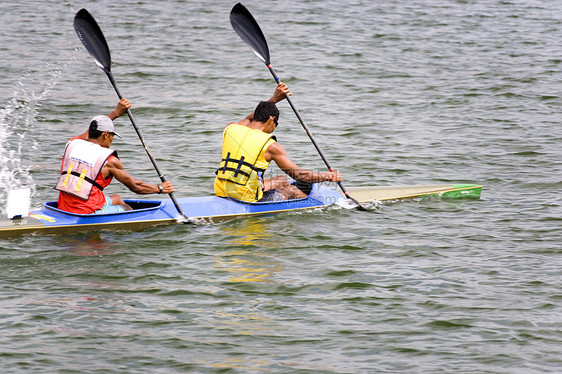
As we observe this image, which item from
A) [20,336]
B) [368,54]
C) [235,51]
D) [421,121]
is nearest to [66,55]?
[235,51]

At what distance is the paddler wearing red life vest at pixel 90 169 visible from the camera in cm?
658

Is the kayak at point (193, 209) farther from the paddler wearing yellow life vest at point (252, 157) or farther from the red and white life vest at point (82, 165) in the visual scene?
the red and white life vest at point (82, 165)

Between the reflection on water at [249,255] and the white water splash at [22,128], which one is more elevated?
the white water splash at [22,128]

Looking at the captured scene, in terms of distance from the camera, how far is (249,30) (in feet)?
28.3

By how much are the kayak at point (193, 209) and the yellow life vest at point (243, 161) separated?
0.15m

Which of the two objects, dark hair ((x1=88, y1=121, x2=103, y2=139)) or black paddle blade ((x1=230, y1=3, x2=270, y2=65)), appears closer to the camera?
dark hair ((x1=88, y1=121, x2=103, y2=139))

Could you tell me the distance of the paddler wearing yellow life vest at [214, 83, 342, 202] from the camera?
7.21 meters

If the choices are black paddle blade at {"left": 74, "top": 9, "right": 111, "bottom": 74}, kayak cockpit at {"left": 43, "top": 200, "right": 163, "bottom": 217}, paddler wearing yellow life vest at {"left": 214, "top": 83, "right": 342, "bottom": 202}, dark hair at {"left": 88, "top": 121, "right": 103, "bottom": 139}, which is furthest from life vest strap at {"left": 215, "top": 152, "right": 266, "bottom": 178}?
black paddle blade at {"left": 74, "top": 9, "right": 111, "bottom": 74}

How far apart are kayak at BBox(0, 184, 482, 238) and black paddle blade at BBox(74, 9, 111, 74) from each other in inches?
61.6

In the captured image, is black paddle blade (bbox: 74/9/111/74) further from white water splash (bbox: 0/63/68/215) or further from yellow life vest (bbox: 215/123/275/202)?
white water splash (bbox: 0/63/68/215)

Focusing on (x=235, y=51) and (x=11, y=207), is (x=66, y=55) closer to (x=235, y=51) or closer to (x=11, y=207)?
(x=235, y=51)

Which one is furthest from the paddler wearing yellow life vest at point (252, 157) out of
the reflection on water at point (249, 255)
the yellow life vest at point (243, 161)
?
the reflection on water at point (249, 255)

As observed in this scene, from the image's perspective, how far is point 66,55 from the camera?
15.0 m

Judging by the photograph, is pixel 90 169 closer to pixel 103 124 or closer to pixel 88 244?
pixel 103 124
